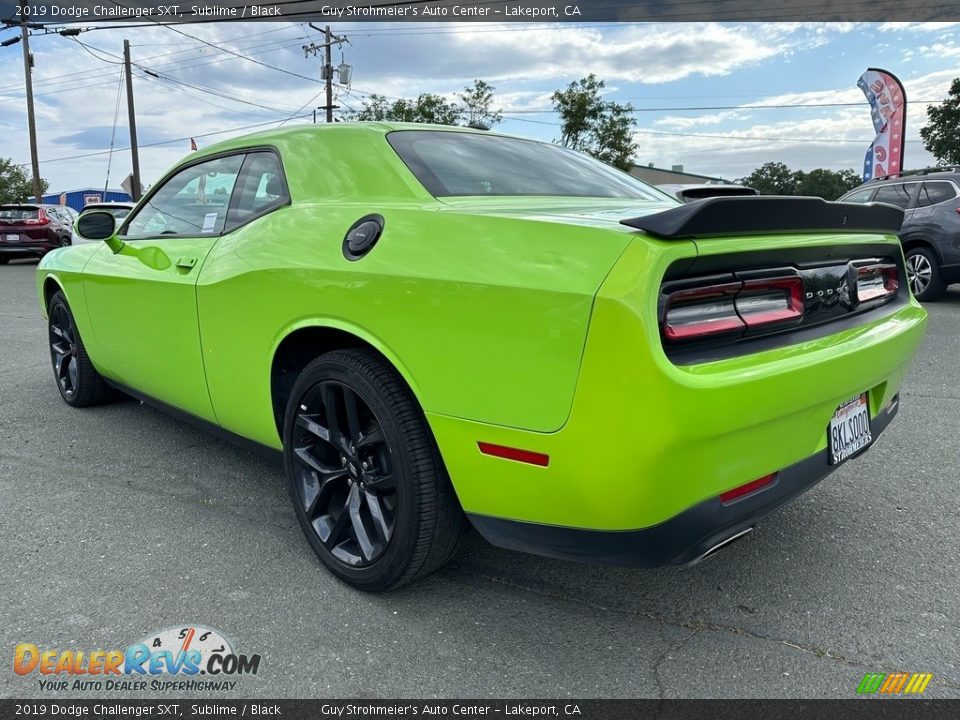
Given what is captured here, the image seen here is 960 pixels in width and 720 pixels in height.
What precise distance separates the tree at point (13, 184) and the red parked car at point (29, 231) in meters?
47.0

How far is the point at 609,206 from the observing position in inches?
91.5

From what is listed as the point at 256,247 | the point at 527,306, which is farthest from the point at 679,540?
the point at 256,247

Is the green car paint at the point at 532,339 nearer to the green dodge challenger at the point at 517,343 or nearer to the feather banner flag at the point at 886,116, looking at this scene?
the green dodge challenger at the point at 517,343

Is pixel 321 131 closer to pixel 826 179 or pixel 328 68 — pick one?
pixel 328 68

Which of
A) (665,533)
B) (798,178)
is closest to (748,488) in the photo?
(665,533)

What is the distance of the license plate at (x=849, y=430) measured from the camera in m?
2.09

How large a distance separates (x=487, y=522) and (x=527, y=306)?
645 mm

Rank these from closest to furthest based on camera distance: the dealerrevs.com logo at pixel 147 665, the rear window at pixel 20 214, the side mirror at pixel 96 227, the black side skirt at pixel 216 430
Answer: the dealerrevs.com logo at pixel 147 665 → the black side skirt at pixel 216 430 → the side mirror at pixel 96 227 → the rear window at pixel 20 214

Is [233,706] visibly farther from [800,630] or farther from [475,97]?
[475,97]

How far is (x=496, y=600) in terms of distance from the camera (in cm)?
229

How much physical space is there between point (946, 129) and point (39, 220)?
41.5 meters

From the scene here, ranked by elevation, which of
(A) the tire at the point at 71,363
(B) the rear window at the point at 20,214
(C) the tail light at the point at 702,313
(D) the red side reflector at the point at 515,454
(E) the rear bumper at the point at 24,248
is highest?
(C) the tail light at the point at 702,313

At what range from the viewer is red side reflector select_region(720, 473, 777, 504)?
178 centimetres

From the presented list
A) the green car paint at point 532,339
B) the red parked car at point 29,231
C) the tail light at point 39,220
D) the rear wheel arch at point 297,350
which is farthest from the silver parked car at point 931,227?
the tail light at point 39,220
